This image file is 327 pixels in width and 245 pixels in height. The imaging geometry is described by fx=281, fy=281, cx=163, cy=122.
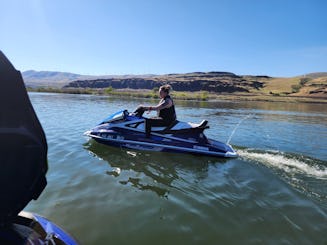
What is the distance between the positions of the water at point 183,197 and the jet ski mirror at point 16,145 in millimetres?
2751

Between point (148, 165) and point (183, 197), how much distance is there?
2.55 metres

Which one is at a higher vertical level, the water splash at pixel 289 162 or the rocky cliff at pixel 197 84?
the water splash at pixel 289 162

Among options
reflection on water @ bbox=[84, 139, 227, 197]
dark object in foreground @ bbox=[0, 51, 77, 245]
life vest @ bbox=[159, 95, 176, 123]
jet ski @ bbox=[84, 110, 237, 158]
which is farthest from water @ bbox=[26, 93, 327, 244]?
dark object in foreground @ bbox=[0, 51, 77, 245]

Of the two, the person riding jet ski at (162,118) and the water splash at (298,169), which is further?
the person riding jet ski at (162,118)

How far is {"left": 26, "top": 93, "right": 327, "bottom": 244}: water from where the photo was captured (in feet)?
16.3

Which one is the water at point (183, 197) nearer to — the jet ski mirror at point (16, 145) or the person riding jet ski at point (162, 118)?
the person riding jet ski at point (162, 118)

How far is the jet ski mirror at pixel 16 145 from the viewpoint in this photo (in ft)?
6.49

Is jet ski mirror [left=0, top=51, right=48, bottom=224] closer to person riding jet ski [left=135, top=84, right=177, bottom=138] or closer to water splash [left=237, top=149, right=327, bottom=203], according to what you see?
water splash [left=237, top=149, right=327, bottom=203]

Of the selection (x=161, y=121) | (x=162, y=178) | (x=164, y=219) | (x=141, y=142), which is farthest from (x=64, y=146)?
(x=164, y=219)

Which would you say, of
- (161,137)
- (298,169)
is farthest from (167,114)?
(298,169)

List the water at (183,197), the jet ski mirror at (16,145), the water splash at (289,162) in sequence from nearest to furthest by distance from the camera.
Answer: the jet ski mirror at (16,145) → the water at (183,197) → the water splash at (289,162)

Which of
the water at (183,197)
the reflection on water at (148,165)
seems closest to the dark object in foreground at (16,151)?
the water at (183,197)

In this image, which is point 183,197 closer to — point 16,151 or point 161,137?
point 161,137

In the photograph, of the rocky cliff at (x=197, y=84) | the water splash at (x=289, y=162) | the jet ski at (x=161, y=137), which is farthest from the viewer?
the rocky cliff at (x=197, y=84)
